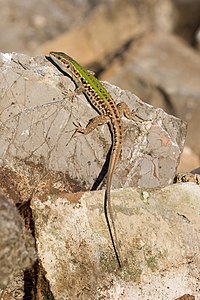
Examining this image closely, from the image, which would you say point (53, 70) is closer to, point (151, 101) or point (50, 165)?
point (50, 165)

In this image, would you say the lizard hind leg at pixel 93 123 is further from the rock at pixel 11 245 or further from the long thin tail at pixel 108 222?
the rock at pixel 11 245

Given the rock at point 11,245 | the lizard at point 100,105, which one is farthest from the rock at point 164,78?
the rock at point 11,245

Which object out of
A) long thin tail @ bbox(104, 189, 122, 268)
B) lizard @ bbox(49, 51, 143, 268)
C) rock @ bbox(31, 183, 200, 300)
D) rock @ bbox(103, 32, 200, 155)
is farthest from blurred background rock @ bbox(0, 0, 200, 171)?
long thin tail @ bbox(104, 189, 122, 268)

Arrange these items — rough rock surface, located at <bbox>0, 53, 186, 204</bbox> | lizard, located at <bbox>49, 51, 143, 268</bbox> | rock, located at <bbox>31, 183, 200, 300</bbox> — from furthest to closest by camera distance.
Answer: lizard, located at <bbox>49, 51, 143, 268</bbox>, rough rock surface, located at <bbox>0, 53, 186, 204</bbox>, rock, located at <bbox>31, 183, 200, 300</bbox>

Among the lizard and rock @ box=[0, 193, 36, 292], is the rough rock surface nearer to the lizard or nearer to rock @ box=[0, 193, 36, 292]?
the lizard

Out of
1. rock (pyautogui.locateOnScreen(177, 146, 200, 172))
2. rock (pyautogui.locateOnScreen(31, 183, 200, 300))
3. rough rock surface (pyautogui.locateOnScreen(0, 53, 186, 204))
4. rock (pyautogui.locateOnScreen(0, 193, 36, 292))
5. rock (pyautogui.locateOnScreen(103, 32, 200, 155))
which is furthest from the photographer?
rock (pyautogui.locateOnScreen(103, 32, 200, 155))

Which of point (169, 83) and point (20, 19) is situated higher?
point (20, 19)

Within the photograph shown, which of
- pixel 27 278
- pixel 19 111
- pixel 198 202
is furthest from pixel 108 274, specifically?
pixel 19 111
